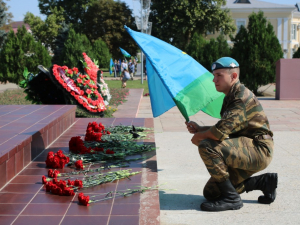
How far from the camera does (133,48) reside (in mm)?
52594

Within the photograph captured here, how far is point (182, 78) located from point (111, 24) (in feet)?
157

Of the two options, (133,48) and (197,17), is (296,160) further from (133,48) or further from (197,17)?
(133,48)

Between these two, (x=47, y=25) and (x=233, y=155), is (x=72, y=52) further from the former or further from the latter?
(x=47, y=25)

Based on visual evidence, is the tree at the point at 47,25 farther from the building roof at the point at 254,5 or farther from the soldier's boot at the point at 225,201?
the soldier's boot at the point at 225,201

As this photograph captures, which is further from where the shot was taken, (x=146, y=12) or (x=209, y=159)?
(x=146, y=12)

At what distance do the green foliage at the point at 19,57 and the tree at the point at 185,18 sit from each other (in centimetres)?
2270

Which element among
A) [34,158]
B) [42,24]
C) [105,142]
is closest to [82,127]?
[105,142]

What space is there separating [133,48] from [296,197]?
49.0 meters

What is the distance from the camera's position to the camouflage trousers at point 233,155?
152 inches

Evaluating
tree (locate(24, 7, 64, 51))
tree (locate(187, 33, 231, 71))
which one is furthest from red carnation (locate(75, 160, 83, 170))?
tree (locate(24, 7, 64, 51))

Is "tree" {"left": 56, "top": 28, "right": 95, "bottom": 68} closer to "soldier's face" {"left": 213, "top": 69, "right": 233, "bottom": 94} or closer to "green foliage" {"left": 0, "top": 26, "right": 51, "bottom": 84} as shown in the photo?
"green foliage" {"left": 0, "top": 26, "right": 51, "bottom": 84}

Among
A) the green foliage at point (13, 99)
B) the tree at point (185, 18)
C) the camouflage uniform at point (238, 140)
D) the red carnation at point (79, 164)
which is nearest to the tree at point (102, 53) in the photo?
the tree at point (185, 18)

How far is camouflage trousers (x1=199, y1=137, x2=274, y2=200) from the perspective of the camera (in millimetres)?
3854

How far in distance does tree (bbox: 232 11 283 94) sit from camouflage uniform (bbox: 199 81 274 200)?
53.8 feet
